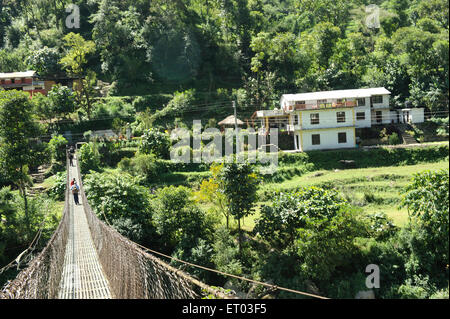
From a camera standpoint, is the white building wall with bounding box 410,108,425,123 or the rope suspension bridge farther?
the white building wall with bounding box 410,108,425,123

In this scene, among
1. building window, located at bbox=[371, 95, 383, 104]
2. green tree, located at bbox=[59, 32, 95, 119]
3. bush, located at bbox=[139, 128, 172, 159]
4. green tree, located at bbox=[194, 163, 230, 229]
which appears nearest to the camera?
green tree, located at bbox=[194, 163, 230, 229]

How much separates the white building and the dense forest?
1026 millimetres

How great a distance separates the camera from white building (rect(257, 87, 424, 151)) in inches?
706

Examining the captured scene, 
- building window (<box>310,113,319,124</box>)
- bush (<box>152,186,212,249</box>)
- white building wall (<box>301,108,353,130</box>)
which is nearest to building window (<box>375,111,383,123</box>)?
white building wall (<box>301,108,353,130</box>)

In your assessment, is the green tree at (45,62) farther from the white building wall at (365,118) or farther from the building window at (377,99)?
the building window at (377,99)

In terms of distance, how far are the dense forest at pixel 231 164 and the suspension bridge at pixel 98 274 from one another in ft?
4.93

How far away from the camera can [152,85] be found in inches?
1019

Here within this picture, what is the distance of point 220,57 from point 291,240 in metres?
17.2

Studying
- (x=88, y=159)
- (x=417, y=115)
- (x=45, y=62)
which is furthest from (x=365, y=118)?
(x=45, y=62)

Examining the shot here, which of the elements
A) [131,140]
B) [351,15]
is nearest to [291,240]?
[131,140]

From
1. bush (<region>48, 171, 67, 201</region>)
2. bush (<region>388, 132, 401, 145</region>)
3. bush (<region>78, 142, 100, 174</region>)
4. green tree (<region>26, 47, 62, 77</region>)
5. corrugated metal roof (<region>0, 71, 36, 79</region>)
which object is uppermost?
green tree (<region>26, 47, 62, 77</region>)

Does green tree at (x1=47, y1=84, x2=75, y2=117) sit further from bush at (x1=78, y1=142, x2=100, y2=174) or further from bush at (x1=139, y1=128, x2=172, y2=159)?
bush at (x1=139, y1=128, x2=172, y2=159)

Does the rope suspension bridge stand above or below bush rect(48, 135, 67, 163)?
below

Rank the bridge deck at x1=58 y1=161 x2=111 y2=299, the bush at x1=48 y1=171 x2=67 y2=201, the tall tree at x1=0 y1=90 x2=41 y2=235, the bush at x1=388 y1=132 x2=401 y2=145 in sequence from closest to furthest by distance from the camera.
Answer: the bridge deck at x1=58 y1=161 x2=111 y2=299
the tall tree at x1=0 y1=90 x2=41 y2=235
the bush at x1=48 y1=171 x2=67 y2=201
the bush at x1=388 y1=132 x2=401 y2=145
